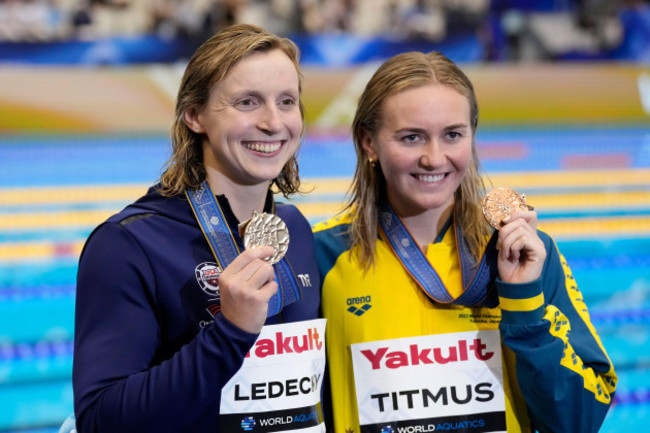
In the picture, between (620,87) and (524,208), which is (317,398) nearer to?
(524,208)

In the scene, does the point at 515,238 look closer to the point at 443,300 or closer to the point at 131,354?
the point at 443,300

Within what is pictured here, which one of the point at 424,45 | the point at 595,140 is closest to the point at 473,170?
the point at 595,140

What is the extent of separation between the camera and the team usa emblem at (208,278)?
154 centimetres

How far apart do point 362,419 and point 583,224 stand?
4972 mm

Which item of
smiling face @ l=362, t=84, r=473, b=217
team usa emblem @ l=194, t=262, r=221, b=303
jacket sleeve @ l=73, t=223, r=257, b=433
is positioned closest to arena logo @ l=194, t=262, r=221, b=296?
team usa emblem @ l=194, t=262, r=221, b=303

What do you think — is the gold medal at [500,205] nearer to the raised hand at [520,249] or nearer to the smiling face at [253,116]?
the raised hand at [520,249]

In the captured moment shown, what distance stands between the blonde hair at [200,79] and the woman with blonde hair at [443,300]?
347mm

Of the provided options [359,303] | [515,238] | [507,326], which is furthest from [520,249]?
[359,303]

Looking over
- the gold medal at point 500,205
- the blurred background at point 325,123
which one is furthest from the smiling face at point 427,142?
the blurred background at point 325,123

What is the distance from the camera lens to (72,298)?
4.68 meters

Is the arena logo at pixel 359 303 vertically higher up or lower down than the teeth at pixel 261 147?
lower down

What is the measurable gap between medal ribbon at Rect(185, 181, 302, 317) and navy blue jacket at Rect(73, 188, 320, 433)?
0.9 inches

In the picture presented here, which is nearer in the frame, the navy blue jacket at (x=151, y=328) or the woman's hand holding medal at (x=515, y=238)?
the navy blue jacket at (x=151, y=328)

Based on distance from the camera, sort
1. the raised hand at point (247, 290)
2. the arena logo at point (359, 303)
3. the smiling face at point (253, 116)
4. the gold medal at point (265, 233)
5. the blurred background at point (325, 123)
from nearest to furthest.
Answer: the raised hand at point (247, 290) → the gold medal at point (265, 233) → the smiling face at point (253, 116) → the arena logo at point (359, 303) → the blurred background at point (325, 123)
